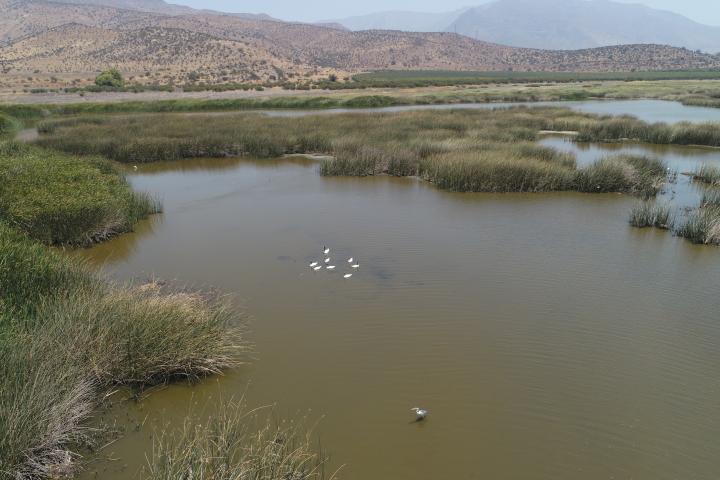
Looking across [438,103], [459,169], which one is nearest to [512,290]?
[459,169]

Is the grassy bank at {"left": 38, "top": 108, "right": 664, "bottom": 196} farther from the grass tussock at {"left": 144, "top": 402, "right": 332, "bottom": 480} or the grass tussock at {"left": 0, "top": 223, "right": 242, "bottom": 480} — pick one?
the grass tussock at {"left": 144, "top": 402, "right": 332, "bottom": 480}

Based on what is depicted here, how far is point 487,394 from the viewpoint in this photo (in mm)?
5867

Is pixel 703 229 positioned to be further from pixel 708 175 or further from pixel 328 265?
pixel 328 265

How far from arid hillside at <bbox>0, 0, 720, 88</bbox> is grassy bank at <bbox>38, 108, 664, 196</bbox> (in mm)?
41624

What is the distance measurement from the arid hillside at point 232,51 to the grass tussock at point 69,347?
204ft

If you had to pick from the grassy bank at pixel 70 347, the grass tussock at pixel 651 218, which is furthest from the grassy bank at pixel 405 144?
the grassy bank at pixel 70 347

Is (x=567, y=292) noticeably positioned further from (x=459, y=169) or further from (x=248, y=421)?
(x=459, y=169)

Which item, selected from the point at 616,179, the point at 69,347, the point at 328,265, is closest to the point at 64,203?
the point at 328,265

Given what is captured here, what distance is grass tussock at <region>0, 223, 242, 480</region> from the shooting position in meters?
4.22

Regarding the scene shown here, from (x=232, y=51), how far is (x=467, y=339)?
270 feet

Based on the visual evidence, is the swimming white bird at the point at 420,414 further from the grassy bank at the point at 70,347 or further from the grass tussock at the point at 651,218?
the grass tussock at the point at 651,218

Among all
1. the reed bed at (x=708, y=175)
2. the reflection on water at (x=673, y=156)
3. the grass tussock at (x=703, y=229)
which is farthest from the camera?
the reed bed at (x=708, y=175)

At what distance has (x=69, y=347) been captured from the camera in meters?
5.18

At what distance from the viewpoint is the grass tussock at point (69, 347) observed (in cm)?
422
